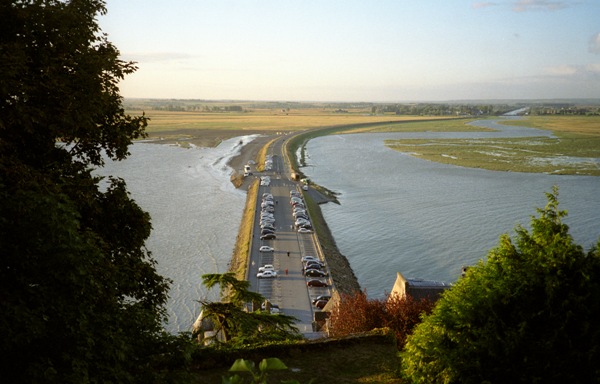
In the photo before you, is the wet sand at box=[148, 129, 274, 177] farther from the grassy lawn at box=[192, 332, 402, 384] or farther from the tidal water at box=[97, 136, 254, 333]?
the grassy lawn at box=[192, 332, 402, 384]

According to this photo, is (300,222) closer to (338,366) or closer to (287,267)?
(287,267)

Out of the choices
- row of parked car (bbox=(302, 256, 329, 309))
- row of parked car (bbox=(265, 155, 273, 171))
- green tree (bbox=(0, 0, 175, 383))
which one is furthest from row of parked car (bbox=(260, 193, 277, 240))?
green tree (bbox=(0, 0, 175, 383))

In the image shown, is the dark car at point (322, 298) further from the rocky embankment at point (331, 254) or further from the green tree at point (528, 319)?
the green tree at point (528, 319)

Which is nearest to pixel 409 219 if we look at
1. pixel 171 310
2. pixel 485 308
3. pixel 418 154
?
pixel 171 310

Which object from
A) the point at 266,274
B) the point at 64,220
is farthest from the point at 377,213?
the point at 64,220

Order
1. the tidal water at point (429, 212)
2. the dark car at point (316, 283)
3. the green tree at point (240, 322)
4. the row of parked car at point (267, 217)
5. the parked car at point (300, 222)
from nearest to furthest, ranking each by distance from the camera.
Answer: the green tree at point (240, 322), the dark car at point (316, 283), the tidal water at point (429, 212), the row of parked car at point (267, 217), the parked car at point (300, 222)

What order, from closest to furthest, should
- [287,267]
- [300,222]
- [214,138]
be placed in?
[287,267] < [300,222] < [214,138]

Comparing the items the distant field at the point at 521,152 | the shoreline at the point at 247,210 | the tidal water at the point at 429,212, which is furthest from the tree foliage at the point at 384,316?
the distant field at the point at 521,152
